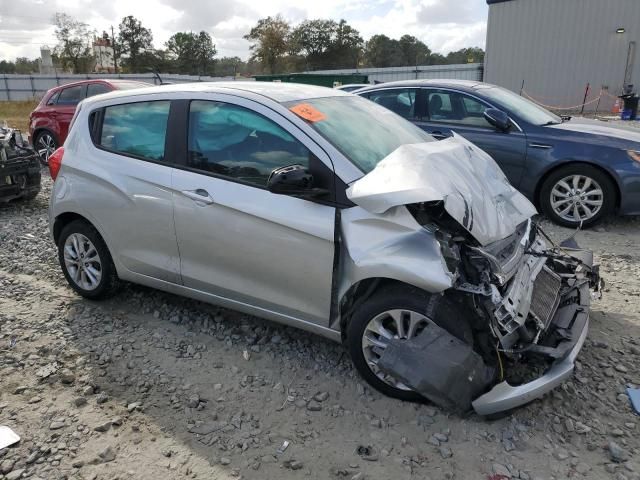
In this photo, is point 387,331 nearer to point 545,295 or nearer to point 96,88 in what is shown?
point 545,295

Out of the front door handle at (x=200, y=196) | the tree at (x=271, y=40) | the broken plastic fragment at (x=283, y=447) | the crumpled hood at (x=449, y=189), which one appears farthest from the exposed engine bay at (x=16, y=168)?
the tree at (x=271, y=40)

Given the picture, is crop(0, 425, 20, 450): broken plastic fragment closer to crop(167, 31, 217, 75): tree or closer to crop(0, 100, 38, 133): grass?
crop(0, 100, 38, 133): grass

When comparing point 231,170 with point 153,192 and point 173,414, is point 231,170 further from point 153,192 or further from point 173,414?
point 173,414

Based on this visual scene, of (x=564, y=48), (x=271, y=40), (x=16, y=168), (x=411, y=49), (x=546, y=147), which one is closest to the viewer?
(x=546, y=147)

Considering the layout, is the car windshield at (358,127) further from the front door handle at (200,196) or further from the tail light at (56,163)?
the tail light at (56,163)

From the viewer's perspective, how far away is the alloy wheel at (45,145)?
435 inches

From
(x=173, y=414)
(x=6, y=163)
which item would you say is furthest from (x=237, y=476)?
(x=6, y=163)

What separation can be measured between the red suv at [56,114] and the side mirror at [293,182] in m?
8.57

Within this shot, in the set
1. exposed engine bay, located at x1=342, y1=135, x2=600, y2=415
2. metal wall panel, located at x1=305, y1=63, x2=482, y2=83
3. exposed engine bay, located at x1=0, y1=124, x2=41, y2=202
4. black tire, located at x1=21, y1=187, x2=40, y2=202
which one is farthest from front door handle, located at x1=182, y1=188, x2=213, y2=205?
metal wall panel, located at x1=305, y1=63, x2=482, y2=83

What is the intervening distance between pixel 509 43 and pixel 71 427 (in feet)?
79.4

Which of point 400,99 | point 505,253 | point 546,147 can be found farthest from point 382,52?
point 505,253

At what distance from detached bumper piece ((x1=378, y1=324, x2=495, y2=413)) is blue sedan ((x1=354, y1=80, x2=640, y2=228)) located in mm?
4149

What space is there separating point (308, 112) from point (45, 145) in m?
9.72

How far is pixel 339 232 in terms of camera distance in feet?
9.83
